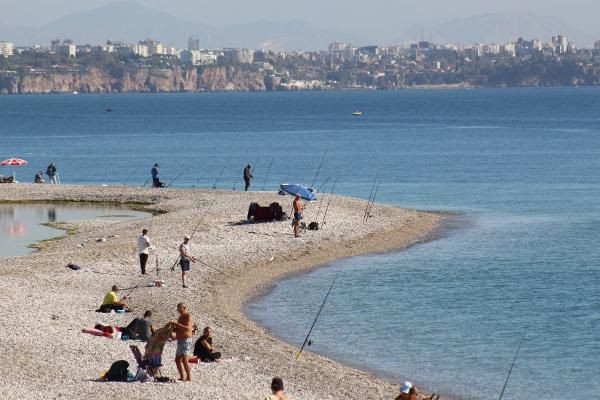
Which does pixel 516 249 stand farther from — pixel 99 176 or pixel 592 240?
pixel 99 176

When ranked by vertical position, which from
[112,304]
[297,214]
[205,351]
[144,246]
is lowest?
[112,304]

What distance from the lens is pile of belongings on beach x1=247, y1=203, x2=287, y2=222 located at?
4180 cm

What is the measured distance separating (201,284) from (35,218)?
1719cm

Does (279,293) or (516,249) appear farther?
(516,249)

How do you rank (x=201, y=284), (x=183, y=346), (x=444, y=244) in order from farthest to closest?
(x=444, y=244) < (x=201, y=284) < (x=183, y=346)

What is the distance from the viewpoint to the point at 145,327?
23.9 metres

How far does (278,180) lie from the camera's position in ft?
224

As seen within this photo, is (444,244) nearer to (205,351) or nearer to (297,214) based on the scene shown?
(297,214)

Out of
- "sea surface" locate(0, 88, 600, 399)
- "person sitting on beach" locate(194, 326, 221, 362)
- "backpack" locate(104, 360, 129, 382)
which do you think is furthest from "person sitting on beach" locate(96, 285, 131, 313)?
"backpack" locate(104, 360, 129, 382)

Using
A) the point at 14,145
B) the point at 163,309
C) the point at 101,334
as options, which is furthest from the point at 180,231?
the point at 14,145

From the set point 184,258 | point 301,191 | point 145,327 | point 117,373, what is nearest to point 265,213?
point 301,191

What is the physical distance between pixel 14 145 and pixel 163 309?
255ft

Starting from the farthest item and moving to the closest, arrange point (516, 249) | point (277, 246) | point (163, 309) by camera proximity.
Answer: point (516, 249) → point (277, 246) → point (163, 309)

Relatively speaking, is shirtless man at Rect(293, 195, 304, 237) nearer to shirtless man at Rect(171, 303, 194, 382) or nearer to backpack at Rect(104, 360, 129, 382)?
shirtless man at Rect(171, 303, 194, 382)
